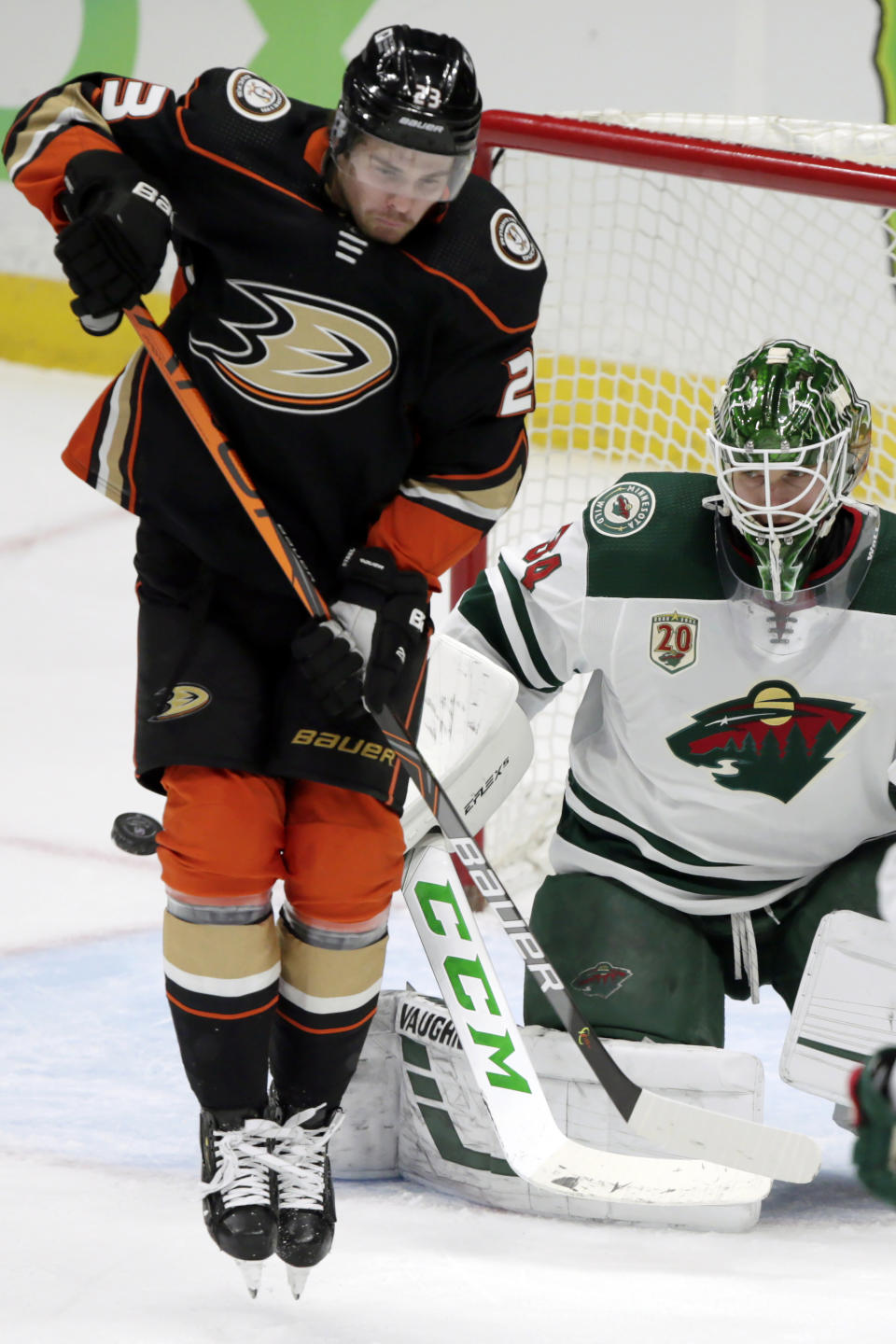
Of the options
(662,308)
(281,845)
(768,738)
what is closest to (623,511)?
(768,738)

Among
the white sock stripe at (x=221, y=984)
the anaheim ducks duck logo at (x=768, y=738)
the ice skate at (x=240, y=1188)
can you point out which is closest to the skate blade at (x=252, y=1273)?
the ice skate at (x=240, y=1188)

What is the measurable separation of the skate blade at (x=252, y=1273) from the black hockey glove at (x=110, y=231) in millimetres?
1015

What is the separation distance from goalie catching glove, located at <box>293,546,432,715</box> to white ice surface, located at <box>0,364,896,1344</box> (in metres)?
0.66

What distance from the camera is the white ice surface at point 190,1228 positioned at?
5.70 feet

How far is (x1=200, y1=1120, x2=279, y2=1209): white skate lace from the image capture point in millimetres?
1717

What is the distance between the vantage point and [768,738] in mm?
2289

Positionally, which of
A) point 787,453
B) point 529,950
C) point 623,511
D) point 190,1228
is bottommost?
point 190,1228

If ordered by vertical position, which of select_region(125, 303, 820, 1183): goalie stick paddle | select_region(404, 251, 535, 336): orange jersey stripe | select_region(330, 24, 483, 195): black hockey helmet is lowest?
select_region(125, 303, 820, 1183): goalie stick paddle

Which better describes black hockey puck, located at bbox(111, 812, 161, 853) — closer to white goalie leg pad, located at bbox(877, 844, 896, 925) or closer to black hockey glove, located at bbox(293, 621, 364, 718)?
black hockey glove, located at bbox(293, 621, 364, 718)

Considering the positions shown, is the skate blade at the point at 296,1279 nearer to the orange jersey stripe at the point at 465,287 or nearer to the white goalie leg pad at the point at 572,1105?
the white goalie leg pad at the point at 572,1105

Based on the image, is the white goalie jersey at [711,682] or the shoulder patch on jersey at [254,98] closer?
the shoulder patch on jersey at [254,98]

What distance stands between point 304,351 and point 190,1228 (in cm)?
105

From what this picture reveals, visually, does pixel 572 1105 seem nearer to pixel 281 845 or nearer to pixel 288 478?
pixel 281 845

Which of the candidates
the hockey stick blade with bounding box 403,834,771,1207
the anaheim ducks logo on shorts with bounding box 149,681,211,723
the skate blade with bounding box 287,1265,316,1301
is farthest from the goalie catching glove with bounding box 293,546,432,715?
the skate blade with bounding box 287,1265,316,1301
